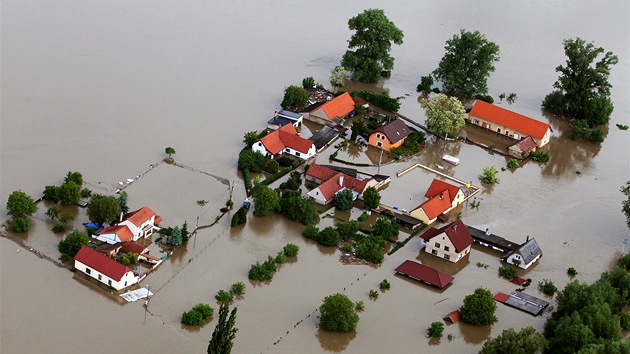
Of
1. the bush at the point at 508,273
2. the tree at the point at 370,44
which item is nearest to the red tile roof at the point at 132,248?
the bush at the point at 508,273

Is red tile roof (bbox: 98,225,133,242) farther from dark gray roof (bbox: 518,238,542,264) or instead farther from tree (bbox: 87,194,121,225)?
dark gray roof (bbox: 518,238,542,264)

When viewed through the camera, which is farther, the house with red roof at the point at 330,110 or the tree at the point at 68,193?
the house with red roof at the point at 330,110

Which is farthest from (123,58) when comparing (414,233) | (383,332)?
(383,332)

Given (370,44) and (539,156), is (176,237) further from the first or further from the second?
(370,44)

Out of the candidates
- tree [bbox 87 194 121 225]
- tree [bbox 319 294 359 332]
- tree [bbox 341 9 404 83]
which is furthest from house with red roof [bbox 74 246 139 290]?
tree [bbox 341 9 404 83]

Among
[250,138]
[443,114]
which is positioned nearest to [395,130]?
[443,114]

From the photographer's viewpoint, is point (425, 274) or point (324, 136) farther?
point (324, 136)

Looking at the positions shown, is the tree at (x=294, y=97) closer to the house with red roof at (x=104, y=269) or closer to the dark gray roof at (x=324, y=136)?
the dark gray roof at (x=324, y=136)
